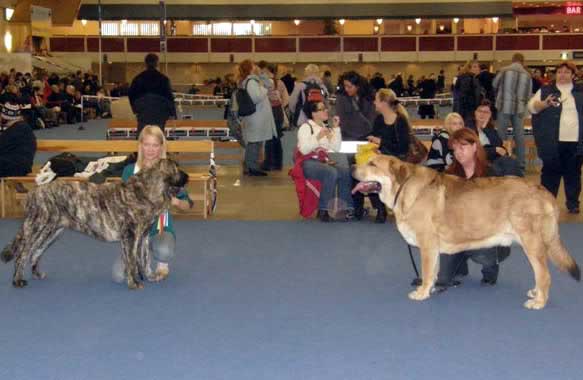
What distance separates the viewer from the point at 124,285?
7.60 meters

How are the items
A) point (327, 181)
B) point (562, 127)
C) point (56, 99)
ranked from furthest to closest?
point (56, 99)
point (562, 127)
point (327, 181)

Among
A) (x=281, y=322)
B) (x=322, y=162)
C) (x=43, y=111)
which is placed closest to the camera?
(x=281, y=322)

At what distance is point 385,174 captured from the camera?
729cm

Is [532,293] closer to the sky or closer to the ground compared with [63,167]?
closer to the ground

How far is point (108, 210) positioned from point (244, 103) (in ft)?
22.9

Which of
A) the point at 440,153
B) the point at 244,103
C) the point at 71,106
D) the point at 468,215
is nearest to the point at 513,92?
the point at 244,103

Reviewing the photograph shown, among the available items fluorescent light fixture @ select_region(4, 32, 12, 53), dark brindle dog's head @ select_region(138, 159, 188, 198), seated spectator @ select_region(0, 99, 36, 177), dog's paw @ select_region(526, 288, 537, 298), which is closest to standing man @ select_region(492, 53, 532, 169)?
seated spectator @ select_region(0, 99, 36, 177)

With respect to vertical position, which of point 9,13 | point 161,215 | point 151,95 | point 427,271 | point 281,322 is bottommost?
point 281,322

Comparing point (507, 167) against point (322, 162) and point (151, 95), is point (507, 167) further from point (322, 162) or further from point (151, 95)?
point (151, 95)

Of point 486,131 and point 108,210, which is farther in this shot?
point 486,131

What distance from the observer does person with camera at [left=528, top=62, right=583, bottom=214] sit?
36.2 ft

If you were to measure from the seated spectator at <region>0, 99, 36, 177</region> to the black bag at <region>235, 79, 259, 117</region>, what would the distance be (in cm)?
376

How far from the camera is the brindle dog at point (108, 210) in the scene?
291 inches

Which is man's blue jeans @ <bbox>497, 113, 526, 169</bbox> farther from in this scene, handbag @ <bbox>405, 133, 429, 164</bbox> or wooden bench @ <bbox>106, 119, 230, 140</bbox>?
wooden bench @ <bbox>106, 119, 230, 140</bbox>
